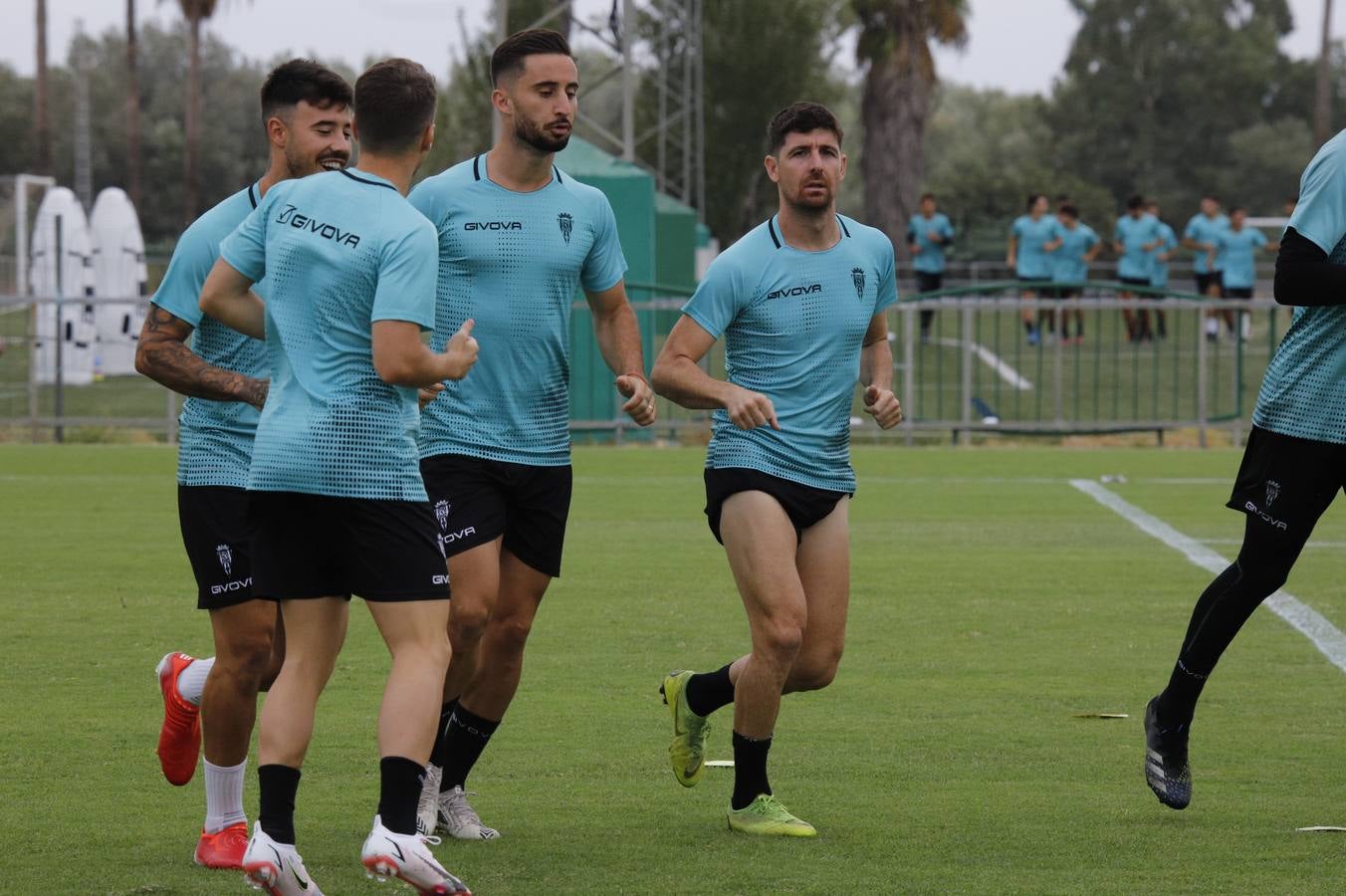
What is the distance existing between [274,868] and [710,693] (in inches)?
77.3

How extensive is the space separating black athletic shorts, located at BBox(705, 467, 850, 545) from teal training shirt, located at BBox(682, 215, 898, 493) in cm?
2

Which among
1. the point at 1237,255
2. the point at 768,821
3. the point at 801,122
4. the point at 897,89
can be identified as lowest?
the point at 768,821

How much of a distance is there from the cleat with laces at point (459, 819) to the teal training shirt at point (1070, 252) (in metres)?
25.0

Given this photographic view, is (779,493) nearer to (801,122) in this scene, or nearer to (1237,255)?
(801,122)

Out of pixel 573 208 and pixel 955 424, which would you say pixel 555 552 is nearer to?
pixel 573 208

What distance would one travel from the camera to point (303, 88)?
5.66m

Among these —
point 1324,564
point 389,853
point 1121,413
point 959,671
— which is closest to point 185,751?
point 389,853

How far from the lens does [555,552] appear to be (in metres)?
6.23

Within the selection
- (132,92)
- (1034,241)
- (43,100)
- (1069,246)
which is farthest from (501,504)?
(132,92)

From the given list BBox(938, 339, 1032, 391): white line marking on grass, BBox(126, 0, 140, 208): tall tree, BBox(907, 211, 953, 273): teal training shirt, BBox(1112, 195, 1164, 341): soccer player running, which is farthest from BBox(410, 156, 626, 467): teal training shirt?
BBox(126, 0, 140, 208): tall tree

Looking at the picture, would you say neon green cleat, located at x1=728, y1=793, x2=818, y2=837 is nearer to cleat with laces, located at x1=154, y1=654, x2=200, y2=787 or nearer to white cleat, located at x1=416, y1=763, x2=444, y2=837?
white cleat, located at x1=416, y1=763, x2=444, y2=837

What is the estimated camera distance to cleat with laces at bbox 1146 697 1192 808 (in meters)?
6.17

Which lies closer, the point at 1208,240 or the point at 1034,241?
the point at 1034,241

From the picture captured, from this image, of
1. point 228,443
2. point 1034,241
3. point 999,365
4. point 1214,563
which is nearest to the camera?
point 228,443
